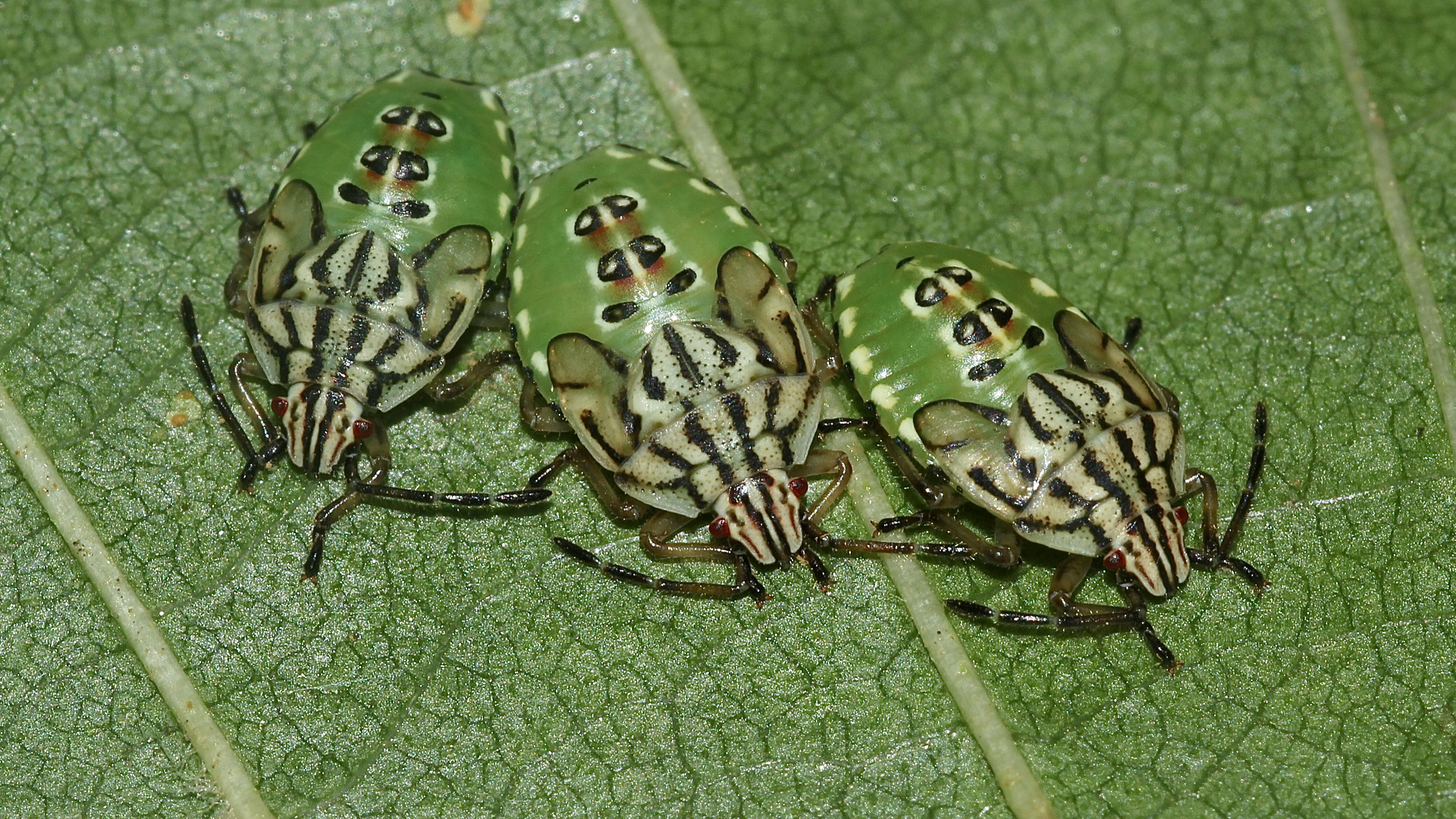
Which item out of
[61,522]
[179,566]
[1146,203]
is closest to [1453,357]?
[1146,203]

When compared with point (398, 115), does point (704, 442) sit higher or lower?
lower

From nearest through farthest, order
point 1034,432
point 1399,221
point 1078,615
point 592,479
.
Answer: point 1078,615 < point 1034,432 < point 592,479 < point 1399,221

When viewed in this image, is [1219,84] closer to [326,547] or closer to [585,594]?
[585,594]

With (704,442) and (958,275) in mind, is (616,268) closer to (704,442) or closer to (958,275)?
(704,442)

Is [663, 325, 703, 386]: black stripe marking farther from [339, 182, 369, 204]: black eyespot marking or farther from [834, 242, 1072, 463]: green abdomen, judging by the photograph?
[339, 182, 369, 204]: black eyespot marking

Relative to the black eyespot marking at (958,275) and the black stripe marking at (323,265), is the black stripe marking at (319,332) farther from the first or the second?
the black eyespot marking at (958,275)

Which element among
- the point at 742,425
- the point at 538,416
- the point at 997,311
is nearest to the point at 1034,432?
the point at 997,311

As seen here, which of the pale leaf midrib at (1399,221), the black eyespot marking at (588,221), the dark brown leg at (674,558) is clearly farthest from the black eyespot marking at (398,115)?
the pale leaf midrib at (1399,221)
